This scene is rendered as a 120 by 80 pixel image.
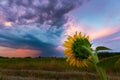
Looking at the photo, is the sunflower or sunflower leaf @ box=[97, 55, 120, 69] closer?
sunflower leaf @ box=[97, 55, 120, 69]

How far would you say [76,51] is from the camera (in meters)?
1.05

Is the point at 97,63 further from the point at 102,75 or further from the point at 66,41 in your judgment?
the point at 66,41

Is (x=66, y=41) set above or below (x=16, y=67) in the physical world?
below

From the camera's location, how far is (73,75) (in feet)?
44.5

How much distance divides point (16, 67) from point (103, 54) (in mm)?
8237

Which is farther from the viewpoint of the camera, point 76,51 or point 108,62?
point 76,51

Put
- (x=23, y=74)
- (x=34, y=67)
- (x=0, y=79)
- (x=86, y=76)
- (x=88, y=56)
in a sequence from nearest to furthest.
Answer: (x=88, y=56) → (x=0, y=79) → (x=86, y=76) → (x=23, y=74) → (x=34, y=67)

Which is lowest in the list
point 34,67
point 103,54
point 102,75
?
point 102,75

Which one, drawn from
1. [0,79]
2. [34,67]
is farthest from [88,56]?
[34,67]

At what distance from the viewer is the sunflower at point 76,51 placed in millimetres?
1021

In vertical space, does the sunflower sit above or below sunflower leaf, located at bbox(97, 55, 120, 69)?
above

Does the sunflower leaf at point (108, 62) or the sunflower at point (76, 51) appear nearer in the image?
the sunflower leaf at point (108, 62)

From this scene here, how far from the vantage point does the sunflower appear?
1.02m

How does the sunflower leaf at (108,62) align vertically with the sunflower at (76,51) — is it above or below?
below
